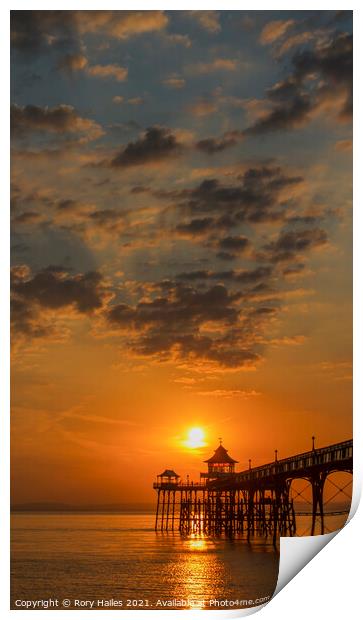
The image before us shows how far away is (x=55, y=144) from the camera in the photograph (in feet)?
22.2

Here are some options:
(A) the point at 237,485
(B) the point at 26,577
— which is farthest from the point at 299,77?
(A) the point at 237,485

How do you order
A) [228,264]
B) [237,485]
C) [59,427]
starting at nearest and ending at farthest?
[228,264]
[59,427]
[237,485]

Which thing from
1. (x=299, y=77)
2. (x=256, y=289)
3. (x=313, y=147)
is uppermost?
(x=299, y=77)

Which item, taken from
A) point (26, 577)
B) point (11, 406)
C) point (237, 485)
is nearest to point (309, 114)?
point (11, 406)

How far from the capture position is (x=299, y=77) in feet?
22.1

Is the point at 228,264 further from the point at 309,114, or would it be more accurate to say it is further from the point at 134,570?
the point at 134,570

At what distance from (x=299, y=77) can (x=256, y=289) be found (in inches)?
60.7

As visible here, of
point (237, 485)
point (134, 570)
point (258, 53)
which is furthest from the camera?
point (237, 485)

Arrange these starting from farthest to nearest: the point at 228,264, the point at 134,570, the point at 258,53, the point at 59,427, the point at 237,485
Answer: the point at 237,485 < the point at 134,570 < the point at 59,427 < the point at 228,264 < the point at 258,53

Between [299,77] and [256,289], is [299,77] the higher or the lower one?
the higher one

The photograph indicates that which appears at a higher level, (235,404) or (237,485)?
(235,404)

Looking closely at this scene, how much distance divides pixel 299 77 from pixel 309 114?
0.28m

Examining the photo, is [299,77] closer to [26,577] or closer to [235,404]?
[235,404]

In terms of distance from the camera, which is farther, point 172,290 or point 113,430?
point 113,430
